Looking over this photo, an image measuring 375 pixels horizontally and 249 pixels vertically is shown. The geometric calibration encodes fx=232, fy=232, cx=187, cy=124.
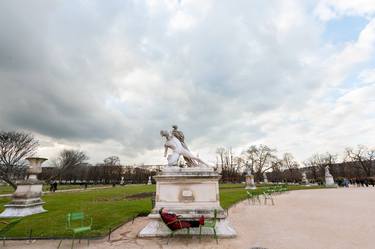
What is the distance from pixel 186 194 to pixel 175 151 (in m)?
1.50

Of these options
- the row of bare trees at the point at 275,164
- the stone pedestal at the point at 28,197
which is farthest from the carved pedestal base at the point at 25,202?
the row of bare trees at the point at 275,164

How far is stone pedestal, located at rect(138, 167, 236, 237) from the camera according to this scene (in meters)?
6.95

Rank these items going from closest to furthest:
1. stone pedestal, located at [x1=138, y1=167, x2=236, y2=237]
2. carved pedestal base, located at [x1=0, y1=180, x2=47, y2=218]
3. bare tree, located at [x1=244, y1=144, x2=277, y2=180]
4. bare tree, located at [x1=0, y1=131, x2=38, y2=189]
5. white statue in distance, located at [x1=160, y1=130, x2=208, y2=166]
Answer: stone pedestal, located at [x1=138, y1=167, x2=236, y2=237] → white statue in distance, located at [x1=160, y1=130, x2=208, y2=166] → carved pedestal base, located at [x1=0, y1=180, x2=47, y2=218] → bare tree, located at [x1=0, y1=131, x2=38, y2=189] → bare tree, located at [x1=244, y1=144, x2=277, y2=180]

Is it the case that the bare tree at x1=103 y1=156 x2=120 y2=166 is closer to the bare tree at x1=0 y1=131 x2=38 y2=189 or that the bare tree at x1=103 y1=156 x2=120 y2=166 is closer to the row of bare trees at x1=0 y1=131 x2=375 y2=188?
the row of bare trees at x1=0 y1=131 x2=375 y2=188

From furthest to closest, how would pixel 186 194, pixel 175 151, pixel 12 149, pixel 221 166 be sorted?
pixel 221 166 → pixel 12 149 → pixel 175 151 → pixel 186 194

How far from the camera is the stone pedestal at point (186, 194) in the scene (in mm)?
6945

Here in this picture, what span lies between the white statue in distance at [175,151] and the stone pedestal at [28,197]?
8.63 metres

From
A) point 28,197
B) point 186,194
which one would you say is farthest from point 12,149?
point 186,194

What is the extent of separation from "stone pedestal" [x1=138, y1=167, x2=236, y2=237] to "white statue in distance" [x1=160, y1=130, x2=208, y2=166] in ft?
1.25

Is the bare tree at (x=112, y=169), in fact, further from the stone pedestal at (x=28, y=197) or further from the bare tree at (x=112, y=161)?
the stone pedestal at (x=28, y=197)

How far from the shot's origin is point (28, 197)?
11.9 metres

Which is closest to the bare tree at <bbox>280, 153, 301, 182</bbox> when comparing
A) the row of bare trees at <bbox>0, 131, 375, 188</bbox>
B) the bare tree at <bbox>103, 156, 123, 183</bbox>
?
the row of bare trees at <bbox>0, 131, 375, 188</bbox>

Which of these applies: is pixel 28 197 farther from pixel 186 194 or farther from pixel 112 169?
pixel 112 169

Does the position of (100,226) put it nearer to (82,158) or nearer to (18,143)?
(18,143)
